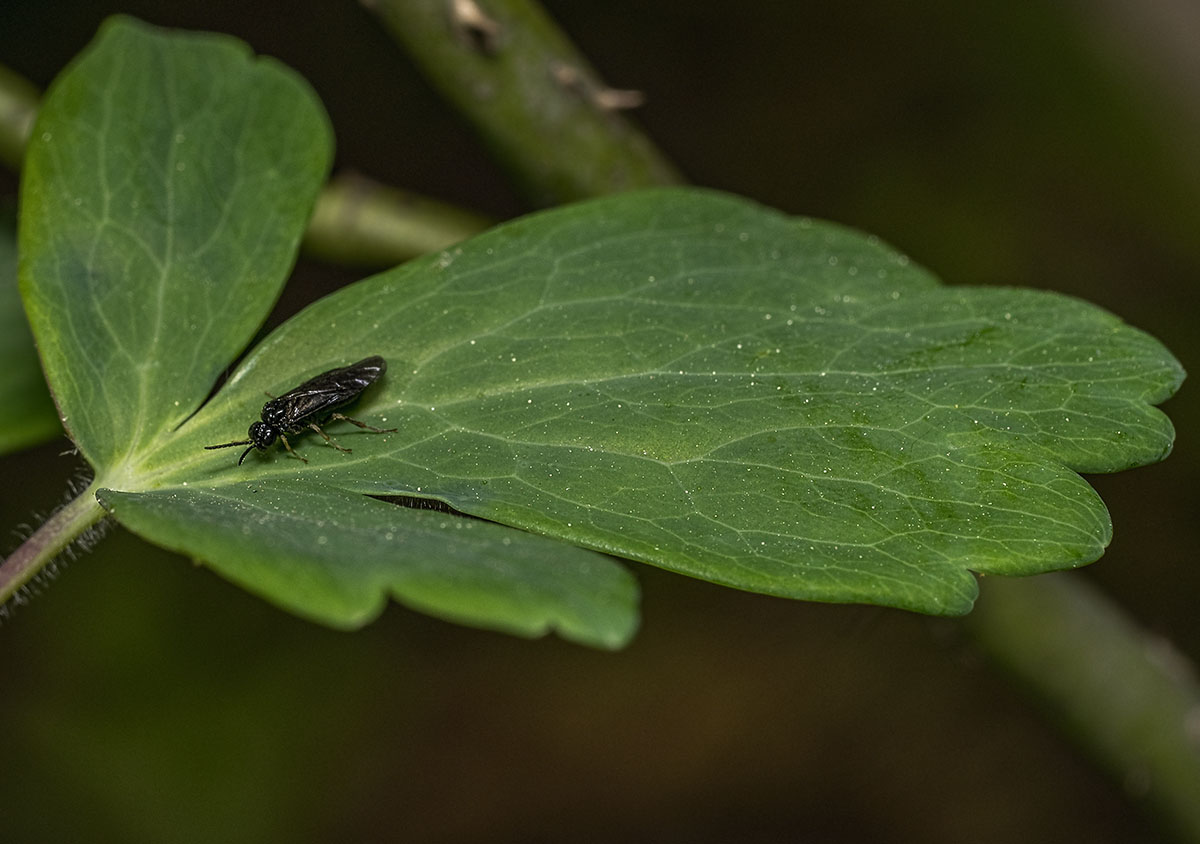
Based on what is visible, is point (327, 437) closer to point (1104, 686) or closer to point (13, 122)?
point (13, 122)

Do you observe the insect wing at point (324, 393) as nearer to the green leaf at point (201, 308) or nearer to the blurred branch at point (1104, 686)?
the green leaf at point (201, 308)

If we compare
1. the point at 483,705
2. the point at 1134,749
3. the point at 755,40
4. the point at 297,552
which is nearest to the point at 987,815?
the point at 1134,749

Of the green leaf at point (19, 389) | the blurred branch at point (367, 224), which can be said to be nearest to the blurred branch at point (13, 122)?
the blurred branch at point (367, 224)

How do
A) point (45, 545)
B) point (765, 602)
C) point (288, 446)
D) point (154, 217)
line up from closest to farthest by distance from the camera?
point (45, 545), point (288, 446), point (154, 217), point (765, 602)

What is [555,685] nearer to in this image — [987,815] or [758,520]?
[987,815]

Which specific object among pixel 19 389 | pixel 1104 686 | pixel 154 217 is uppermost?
pixel 154 217

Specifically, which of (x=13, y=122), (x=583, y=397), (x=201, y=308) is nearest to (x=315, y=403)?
(x=201, y=308)
